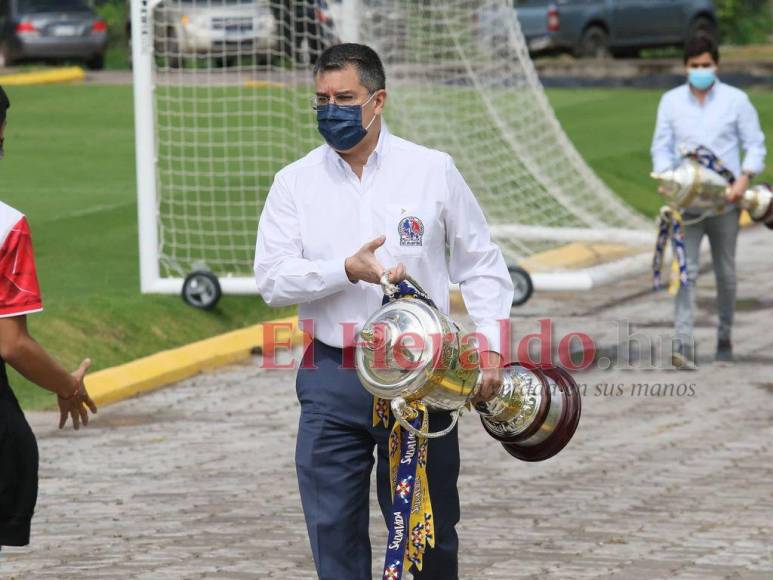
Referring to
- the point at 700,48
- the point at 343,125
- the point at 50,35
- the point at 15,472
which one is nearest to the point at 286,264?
the point at 343,125

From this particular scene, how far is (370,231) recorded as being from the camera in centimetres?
532

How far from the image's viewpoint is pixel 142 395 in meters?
10.5

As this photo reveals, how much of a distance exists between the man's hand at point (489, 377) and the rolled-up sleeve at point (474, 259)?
0.14 m

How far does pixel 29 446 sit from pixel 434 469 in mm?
1223

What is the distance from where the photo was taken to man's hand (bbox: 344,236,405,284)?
507 centimetres

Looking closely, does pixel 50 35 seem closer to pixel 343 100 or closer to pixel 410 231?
pixel 343 100

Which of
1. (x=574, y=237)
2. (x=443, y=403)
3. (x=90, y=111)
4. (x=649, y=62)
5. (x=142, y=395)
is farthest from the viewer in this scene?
(x=649, y=62)

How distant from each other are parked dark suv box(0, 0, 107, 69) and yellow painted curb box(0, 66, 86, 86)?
8.13 feet

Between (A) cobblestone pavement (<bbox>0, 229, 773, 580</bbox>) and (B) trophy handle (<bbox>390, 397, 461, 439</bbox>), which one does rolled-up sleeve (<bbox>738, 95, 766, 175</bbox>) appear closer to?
(A) cobblestone pavement (<bbox>0, 229, 773, 580</bbox>)

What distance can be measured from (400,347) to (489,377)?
37 cm

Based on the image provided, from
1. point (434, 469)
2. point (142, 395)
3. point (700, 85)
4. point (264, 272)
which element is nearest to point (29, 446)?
point (264, 272)

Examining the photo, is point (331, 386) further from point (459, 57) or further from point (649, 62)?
point (649, 62)

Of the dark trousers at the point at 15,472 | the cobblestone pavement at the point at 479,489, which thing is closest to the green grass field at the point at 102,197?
the cobblestone pavement at the point at 479,489

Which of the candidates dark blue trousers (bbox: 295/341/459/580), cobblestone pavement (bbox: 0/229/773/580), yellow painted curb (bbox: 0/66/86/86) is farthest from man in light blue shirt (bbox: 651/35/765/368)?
yellow painted curb (bbox: 0/66/86/86)
